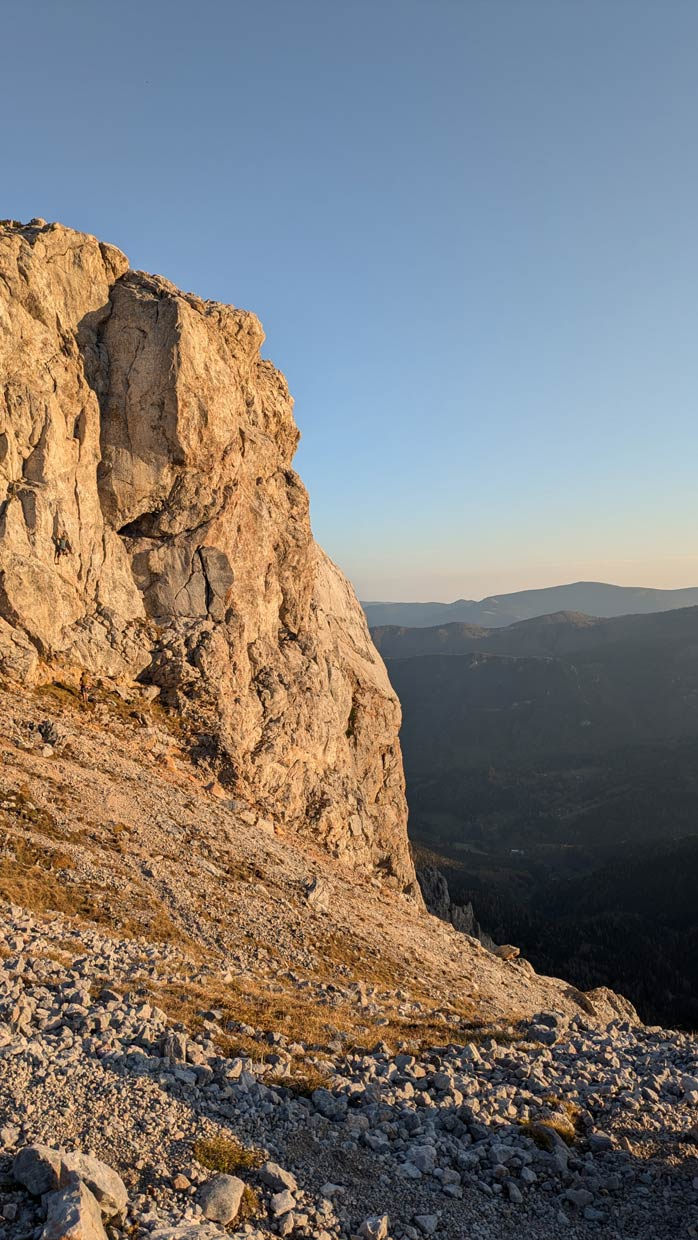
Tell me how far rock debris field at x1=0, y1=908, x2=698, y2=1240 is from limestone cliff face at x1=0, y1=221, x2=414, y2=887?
26.4m

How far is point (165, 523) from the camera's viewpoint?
49500 millimetres

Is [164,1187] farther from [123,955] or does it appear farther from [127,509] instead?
[127,509]

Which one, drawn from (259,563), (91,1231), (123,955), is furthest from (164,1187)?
(259,563)

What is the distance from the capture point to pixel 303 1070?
1627 cm

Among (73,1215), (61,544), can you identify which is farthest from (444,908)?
(73,1215)

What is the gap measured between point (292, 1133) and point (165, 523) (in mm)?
41989

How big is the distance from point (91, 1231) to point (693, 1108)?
16.4 m

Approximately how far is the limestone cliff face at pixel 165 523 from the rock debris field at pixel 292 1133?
26.4 meters

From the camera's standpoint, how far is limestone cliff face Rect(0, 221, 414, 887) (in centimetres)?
4150

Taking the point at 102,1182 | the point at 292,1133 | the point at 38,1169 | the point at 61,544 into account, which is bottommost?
the point at 292,1133

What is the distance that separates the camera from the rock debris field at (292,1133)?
33.1 ft

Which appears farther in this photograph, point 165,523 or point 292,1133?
point 165,523

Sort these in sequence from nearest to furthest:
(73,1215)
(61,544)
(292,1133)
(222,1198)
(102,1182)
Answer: (73,1215) → (102,1182) → (222,1198) → (292,1133) → (61,544)

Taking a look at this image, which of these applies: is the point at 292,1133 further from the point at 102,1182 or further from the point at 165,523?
the point at 165,523
